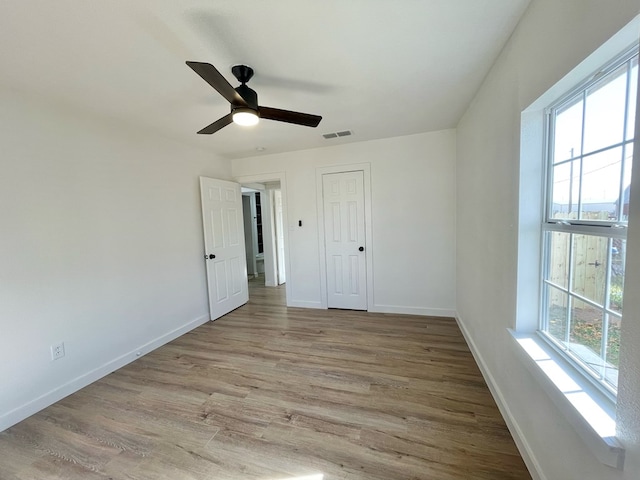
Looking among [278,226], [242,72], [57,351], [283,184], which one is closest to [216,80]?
[242,72]

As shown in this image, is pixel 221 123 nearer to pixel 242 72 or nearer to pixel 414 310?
pixel 242 72

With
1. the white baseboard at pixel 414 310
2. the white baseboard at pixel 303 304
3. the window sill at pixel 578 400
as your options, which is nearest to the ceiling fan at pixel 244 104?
the window sill at pixel 578 400

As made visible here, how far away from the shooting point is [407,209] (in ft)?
11.7

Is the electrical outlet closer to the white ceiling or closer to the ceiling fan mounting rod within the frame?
the white ceiling

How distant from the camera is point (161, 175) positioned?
308cm

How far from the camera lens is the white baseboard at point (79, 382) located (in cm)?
190

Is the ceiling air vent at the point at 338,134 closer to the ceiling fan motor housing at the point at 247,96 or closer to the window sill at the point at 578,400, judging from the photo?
the ceiling fan motor housing at the point at 247,96

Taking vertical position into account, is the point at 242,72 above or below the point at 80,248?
above

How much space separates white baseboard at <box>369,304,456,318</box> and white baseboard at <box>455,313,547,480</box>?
1.02m

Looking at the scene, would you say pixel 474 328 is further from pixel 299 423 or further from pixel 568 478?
pixel 299 423

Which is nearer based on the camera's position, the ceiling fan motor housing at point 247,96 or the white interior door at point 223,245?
the ceiling fan motor housing at point 247,96

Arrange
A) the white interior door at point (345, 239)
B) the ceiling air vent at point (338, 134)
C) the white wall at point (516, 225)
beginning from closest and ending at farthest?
1. the white wall at point (516, 225)
2. the ceiling air vent at point (338, 134)
3. the white interior door at point (345, 239)

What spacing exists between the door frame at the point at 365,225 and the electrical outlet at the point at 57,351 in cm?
285

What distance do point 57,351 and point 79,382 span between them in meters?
0.34
